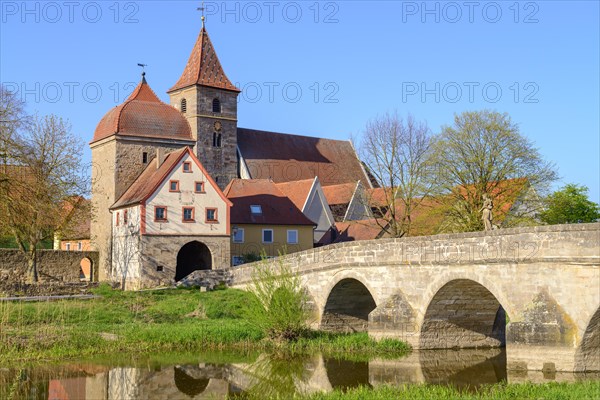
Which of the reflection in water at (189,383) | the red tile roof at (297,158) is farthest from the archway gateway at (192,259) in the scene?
the reflection in water at (189,383)

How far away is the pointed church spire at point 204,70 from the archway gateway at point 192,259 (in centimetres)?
1415

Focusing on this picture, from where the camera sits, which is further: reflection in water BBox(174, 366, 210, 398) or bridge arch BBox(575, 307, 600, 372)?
bridge arch BBox(575, 307, 600, 372)

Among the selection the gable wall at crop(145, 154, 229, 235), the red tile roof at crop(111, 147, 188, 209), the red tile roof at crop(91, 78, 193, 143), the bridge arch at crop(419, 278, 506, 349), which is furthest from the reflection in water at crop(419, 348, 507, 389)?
the red tile roof at crop(91, 78, 193, 143)

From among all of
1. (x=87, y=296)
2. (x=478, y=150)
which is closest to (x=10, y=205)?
(x=87, y=296)

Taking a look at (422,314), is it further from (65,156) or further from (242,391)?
(65,156)

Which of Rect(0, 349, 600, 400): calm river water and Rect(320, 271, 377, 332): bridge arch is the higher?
Rect(320, 271, 377, 332): bridge arch

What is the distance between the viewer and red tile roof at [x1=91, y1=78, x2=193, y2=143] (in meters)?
46.0

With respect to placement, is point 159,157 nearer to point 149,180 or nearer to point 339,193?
point 149,180

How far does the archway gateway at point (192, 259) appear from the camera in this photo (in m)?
42.9

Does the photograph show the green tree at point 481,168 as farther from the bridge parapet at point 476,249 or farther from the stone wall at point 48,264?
the stone wall at point 48,264

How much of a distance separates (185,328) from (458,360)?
9.18 m

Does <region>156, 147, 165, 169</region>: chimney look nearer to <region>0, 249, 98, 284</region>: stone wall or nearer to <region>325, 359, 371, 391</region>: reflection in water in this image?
<region>0, 249, 98, 284</region>: stone wall

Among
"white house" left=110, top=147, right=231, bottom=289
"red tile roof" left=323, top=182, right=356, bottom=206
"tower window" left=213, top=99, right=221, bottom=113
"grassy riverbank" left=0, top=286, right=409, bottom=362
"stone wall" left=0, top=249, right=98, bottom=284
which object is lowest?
"grassy riverbank" left=0, top=286, right=409, bottom=362

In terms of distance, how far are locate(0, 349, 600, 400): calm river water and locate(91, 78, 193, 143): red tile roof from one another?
2541 centimetres
